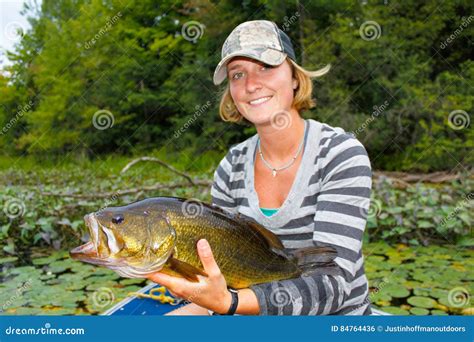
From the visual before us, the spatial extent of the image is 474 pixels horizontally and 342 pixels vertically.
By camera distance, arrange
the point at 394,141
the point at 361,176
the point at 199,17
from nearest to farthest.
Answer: the point at 361,176
the point at 394,141
the point at 199,17

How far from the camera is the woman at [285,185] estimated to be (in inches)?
51.6

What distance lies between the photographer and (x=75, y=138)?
12805 millimetres

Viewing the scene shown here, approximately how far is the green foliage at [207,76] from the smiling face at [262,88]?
325cm

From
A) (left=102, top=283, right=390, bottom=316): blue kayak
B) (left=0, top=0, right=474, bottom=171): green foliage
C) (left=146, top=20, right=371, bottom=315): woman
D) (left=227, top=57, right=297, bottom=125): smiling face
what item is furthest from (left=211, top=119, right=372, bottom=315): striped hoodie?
(left=0, top=0, right=474, bottom=171): green foliage

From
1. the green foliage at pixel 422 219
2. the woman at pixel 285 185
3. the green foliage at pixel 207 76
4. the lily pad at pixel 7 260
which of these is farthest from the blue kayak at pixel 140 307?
the green foliage at pixel 207 76

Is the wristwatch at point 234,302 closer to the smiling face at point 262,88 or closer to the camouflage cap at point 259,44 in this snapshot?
the smiling face at point 262,88

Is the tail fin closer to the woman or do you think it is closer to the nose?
the woman

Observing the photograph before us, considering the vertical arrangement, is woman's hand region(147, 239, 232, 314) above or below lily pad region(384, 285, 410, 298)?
above

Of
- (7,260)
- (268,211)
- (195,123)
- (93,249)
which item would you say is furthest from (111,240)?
(195,123)

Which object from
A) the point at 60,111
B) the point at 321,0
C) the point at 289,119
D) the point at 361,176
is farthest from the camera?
the point at 60,111

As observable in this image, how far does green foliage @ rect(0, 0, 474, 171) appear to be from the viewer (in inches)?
322

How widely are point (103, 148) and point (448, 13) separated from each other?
899cm
